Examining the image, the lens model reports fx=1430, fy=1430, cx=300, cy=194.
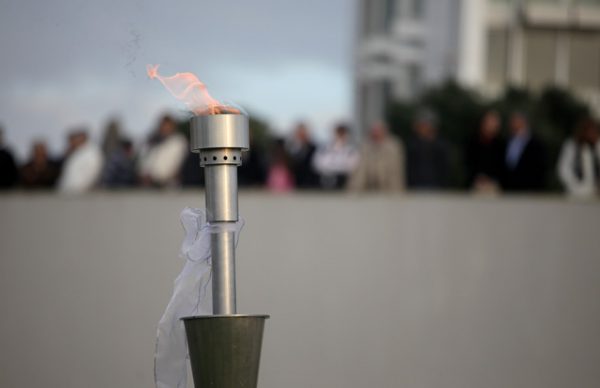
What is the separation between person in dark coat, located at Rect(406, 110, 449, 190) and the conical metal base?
32.4 feet

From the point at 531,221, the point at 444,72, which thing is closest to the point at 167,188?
the point at 531,221

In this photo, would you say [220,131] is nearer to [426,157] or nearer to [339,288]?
[339,288]

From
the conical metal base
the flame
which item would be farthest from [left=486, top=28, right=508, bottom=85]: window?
the conical metal base

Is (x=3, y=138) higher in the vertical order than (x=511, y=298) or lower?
higher

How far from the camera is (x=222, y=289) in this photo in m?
4.87

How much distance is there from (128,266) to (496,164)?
3.98m

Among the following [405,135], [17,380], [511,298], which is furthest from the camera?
[405,135]

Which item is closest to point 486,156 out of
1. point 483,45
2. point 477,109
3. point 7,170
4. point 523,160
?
point 523,160

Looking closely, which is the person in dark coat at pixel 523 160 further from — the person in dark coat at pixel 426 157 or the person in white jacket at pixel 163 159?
the person in white jacket at pixel 163 159

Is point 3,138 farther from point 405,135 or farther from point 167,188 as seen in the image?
point 405,135

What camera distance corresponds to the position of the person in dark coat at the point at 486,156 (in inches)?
567

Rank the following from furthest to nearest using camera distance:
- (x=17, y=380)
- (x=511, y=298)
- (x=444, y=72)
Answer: (x=444, y=72)
(x=511, y=298)
(x=17, y=380)

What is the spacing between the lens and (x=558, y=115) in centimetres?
3847

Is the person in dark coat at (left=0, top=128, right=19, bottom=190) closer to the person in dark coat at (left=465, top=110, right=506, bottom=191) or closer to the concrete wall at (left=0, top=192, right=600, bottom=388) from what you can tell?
the concrete wall at (left=0, top=192, right=600, bottom=388)
